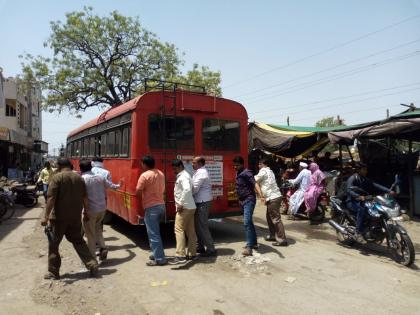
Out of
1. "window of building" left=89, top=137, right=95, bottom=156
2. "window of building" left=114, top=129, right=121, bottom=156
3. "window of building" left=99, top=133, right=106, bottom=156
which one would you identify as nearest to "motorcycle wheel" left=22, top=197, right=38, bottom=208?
"window of building" left=89, top=137, right=95, bottom=156

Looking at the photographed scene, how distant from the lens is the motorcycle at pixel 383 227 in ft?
21.1

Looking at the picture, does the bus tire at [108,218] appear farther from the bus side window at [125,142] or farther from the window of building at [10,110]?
the window of building at [10,110]

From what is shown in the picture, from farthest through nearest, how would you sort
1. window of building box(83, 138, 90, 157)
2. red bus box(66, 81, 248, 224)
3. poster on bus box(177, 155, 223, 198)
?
1. window of building box(83, 138, 90, 157)
2. poster on bus box(177, 155, 223, 198)
3. red bus box(66, 81, 248, 224)

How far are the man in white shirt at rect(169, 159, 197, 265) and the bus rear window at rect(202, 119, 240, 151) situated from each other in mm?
1705

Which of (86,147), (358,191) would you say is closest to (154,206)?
(358,191)

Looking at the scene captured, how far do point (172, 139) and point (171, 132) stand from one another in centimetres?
14

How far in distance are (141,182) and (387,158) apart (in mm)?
9950

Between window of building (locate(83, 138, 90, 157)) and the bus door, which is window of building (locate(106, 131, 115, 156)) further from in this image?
window of building (locate(83, 138, 90, 157))

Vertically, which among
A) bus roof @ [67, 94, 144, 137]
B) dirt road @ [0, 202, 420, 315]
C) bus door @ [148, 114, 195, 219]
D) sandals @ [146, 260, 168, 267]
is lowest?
dirt road @ [0, 202, 420, 315]

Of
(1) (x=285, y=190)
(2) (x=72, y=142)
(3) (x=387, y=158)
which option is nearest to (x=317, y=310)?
(1) (x=285, y=190)

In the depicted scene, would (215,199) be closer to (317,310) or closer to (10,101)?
(317,310)

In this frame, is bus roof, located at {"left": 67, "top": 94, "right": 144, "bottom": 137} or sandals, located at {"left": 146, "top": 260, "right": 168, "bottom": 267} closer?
sandals, located at {"left": 146, "top": 260, "right": 168, "bottom": 267}

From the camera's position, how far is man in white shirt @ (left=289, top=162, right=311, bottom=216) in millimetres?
10773

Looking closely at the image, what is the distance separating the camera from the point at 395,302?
4887mm
